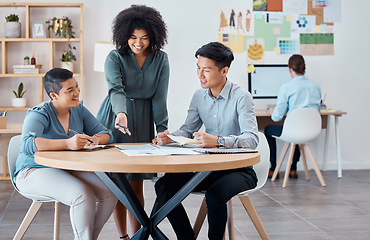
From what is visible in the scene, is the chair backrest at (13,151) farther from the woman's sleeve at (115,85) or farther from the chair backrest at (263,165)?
the chair backrest at (263,165)

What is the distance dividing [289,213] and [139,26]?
6.47ft

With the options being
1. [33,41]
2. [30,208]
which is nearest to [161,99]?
[30,208]

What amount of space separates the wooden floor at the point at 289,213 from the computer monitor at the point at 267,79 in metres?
1.11

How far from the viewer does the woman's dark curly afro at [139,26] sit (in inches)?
103

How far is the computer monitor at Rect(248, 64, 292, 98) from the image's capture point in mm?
5750

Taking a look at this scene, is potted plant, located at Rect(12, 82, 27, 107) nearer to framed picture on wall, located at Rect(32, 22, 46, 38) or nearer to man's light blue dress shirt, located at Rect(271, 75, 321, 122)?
framed picture on wall, located at Rect(32, 22, 46, 38)

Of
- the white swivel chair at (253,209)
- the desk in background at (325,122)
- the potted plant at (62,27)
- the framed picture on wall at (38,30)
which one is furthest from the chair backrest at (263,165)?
the framed picture on wall at (38,30)

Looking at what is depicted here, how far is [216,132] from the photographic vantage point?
2.61 m

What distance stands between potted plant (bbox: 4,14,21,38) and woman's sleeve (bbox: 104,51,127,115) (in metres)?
3.03

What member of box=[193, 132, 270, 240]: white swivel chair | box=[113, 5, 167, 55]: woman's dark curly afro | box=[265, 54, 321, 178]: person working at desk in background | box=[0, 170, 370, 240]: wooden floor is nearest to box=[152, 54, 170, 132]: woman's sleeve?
box=[113, 5, 167, 55]: woman's dark curly afro

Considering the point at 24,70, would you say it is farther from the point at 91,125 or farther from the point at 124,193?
the point at 124,193

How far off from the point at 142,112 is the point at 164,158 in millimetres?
865

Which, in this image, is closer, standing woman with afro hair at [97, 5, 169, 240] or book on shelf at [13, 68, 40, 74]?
standing woman with afro hair at [97, 5, 169, 240]

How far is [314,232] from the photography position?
3.30 m
